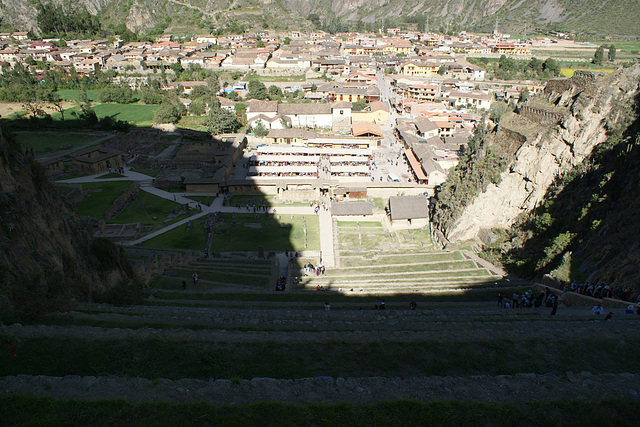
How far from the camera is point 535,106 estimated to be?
33.2 meters

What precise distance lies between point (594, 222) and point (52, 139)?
68380 mm

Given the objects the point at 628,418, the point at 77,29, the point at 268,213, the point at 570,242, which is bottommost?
the point at 268,213

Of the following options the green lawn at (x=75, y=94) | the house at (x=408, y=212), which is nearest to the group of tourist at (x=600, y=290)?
the house at (x=408, y=212)

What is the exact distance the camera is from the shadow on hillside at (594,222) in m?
19.7

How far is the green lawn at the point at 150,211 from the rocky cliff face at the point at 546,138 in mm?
25598

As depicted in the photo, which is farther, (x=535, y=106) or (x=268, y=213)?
(x=268, y=213)

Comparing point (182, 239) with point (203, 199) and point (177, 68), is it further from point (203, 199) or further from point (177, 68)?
point (177, 68)

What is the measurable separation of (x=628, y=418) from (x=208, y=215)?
34.4 m

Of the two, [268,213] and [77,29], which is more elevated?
[77,29]

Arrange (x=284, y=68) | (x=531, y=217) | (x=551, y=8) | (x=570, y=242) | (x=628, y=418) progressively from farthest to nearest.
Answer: (x=551, y=8)
(x=284, y=68)
(x=531, y=217)
(x=570, y=242)
(x=628, y=418)

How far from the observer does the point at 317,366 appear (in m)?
11.8

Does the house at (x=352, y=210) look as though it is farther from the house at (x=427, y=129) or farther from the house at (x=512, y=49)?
the house at (x=512, y=49)

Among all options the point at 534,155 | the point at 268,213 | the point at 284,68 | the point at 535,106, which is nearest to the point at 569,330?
the point at 534,155

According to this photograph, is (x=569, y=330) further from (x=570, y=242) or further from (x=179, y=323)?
(x=179, y=323)
